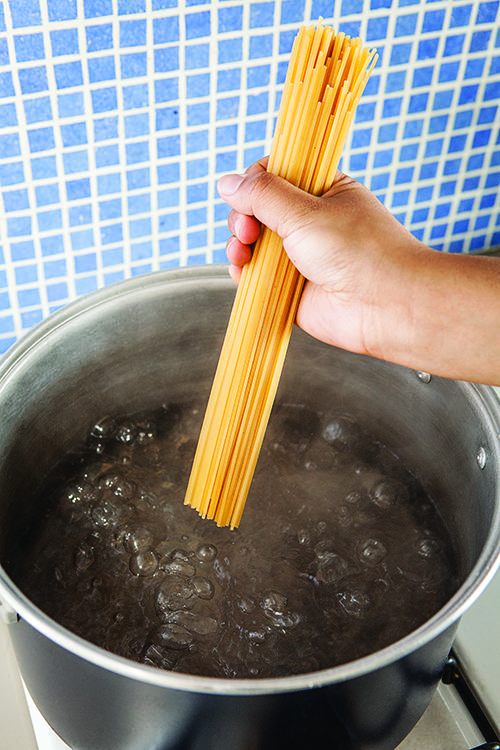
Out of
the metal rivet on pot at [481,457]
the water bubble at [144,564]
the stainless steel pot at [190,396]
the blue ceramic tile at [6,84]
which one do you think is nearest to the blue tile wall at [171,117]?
the blue ceramic tile at [6,84]

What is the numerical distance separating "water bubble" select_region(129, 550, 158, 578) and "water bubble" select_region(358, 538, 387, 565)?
23 centimetres

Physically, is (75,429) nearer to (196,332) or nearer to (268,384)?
(196,332)

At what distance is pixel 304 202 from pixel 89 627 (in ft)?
1.52

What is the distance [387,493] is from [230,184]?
429 millimetres

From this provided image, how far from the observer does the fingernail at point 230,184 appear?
0.70 meters

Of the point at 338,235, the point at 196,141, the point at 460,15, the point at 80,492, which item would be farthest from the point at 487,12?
the point at 80,492

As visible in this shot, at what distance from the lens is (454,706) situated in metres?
0.84

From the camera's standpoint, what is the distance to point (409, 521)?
2.93ft

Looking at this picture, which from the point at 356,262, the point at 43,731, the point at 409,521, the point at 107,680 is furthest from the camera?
the point at 409,521

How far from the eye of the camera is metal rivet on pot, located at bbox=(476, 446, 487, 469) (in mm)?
757

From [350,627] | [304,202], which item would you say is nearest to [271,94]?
[304,202]

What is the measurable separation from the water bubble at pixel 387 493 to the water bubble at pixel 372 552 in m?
0.07

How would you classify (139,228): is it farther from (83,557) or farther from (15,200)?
(83,557)

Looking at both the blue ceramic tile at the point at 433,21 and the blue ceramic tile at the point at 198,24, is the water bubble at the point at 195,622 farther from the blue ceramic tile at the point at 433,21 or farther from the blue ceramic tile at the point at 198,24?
the blue ceramic tile at the point at 433,21
